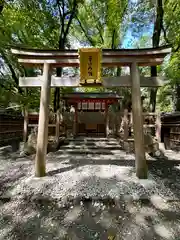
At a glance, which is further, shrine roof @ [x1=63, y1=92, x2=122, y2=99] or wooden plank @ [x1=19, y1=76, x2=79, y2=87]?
shrine roof @ [x1=63, y1=92, x2=122, y2=99]

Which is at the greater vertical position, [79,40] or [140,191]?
[79,40]

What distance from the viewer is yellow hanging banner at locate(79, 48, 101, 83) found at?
4473 mm

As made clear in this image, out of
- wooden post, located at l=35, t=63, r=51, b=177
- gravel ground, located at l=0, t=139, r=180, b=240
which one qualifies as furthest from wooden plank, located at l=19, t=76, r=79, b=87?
gravel ground, located at l=0, t=139, r=180, b=240

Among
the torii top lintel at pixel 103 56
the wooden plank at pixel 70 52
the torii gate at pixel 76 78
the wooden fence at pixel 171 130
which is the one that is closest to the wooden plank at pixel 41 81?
the torii gate at pixel 76 78

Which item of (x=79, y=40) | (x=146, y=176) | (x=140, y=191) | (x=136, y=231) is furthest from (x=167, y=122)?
(x=79, y=40)

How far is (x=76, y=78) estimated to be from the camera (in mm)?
4691

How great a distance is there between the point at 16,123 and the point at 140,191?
397 inches

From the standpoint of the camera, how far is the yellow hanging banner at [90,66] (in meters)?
4.47

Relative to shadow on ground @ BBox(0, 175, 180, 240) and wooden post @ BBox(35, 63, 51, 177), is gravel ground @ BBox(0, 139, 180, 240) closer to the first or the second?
shadow on ground @ BBox(0, 175, 180, 240)

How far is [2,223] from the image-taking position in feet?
9.75

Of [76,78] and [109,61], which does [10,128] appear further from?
[109,61]

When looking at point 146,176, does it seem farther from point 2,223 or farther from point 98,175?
point 2,223

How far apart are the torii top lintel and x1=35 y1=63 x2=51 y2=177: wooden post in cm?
26

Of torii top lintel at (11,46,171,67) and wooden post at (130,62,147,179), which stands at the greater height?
torii top lintel at (11,46,171,67)
